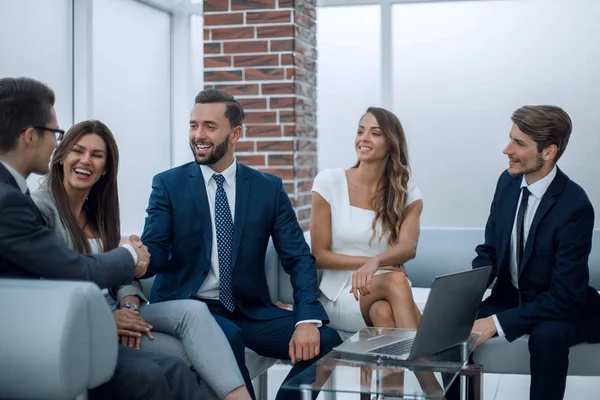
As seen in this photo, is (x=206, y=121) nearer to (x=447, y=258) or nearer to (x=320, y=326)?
(x=320, y=326)

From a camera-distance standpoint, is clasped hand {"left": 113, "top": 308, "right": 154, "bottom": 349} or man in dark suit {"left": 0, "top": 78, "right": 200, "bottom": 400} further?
clasped hand {"left": 113, "top": 308, "right": 154, "bottom": 349}

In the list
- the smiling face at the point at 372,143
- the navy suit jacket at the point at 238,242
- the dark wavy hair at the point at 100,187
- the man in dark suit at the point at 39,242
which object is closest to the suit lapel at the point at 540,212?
the smiling face at the point at 372,143

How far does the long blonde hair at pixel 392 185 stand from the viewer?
3463 millimetres

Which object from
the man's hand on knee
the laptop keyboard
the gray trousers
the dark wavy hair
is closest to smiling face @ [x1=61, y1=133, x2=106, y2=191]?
the dark wavy hair

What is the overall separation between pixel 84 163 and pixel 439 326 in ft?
4.25

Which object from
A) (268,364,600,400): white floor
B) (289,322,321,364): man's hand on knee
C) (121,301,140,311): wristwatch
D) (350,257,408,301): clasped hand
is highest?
(350,257,408,301): clasped hand

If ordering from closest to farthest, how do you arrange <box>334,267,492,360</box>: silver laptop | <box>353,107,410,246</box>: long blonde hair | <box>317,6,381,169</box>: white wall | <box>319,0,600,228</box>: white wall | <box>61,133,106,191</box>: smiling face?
<box>334,267,492,360</box>: silver laptop → <box>61,133,106,191</box>: smiling face → <box>353,107,410,246</box>: long blonde hair → <box>319,0,600,228</box>: white wall → <box>317,6,381,169</box>: white wall

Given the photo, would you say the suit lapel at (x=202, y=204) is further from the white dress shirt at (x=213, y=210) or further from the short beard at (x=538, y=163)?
the short beard at (x=538, y=163)

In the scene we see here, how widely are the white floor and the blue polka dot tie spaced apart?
0.94 meters

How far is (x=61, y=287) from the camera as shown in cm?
208

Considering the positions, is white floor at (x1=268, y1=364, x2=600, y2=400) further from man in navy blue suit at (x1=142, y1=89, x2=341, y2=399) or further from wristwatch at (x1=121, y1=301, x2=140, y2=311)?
wristwatch at (x1=121, y1=301, x2=140, y2=311)

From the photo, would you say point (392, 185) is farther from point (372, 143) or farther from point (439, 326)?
point (439, 326)

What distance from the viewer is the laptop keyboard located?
8.23 feet

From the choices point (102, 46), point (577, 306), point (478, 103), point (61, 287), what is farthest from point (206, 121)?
point (478, 103)
